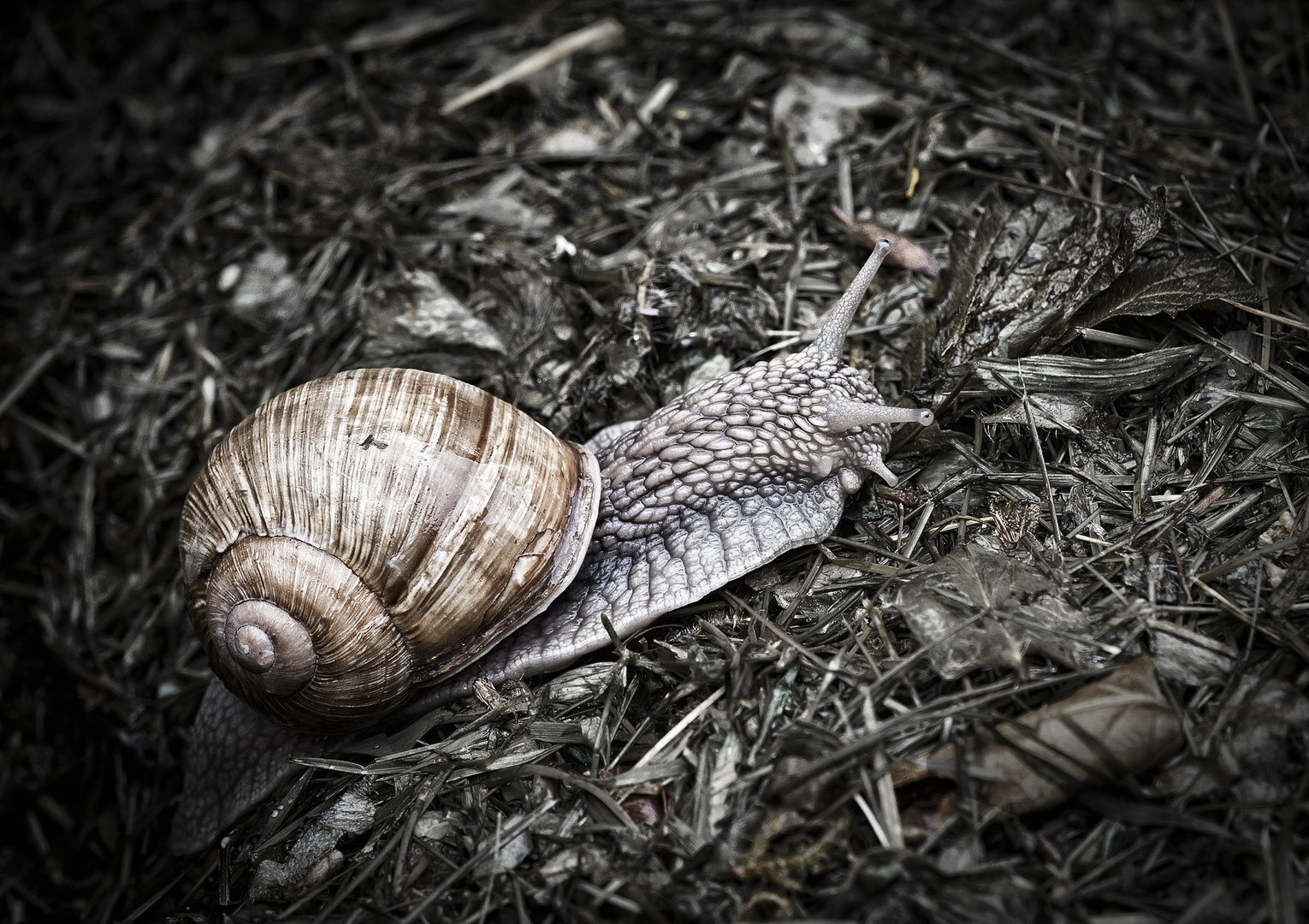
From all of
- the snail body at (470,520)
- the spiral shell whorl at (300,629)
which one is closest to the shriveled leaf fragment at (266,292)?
the snail body at (470,520)

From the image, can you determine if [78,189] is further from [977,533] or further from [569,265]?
[977,533]

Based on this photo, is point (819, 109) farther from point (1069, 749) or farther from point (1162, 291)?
point (1069, 749)

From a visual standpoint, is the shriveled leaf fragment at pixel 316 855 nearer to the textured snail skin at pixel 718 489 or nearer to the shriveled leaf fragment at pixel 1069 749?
the textured snail skin at pixel 718 489

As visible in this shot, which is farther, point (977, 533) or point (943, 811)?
point (977, 533)

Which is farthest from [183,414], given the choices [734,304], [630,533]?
[734,304]

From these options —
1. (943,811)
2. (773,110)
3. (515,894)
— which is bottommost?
(515,894)

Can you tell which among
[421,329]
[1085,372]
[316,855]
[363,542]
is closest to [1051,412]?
[1085,372]
